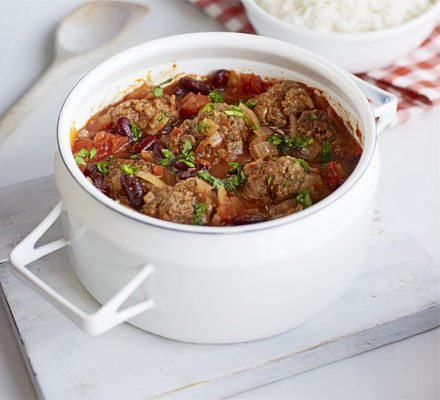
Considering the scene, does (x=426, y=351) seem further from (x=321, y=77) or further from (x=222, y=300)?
(x=321, y=77)

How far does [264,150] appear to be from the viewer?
11.4 feet

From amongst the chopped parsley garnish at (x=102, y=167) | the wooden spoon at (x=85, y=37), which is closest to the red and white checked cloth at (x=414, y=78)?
the wooden spoon at (x=85, y=37)

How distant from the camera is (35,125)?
4.77 m

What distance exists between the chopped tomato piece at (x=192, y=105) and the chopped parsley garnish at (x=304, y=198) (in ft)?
2.88

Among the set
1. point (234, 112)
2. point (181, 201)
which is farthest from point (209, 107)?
point (181, 201)

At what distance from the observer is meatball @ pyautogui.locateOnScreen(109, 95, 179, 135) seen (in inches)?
144

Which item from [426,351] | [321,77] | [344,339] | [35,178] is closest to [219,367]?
[344,339]

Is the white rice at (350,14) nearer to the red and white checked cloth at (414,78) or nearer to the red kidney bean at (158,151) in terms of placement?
the red and white checked cloth at (414,78)

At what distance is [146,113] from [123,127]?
0.15 meters

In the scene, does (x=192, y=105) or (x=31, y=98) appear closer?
(x=192, y=105)

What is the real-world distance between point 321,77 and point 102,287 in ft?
4.69

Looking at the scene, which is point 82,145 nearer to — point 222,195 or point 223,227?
point 222,195

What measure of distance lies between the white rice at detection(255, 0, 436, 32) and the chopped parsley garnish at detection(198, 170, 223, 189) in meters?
1.83

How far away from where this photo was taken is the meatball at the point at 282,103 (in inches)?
143
